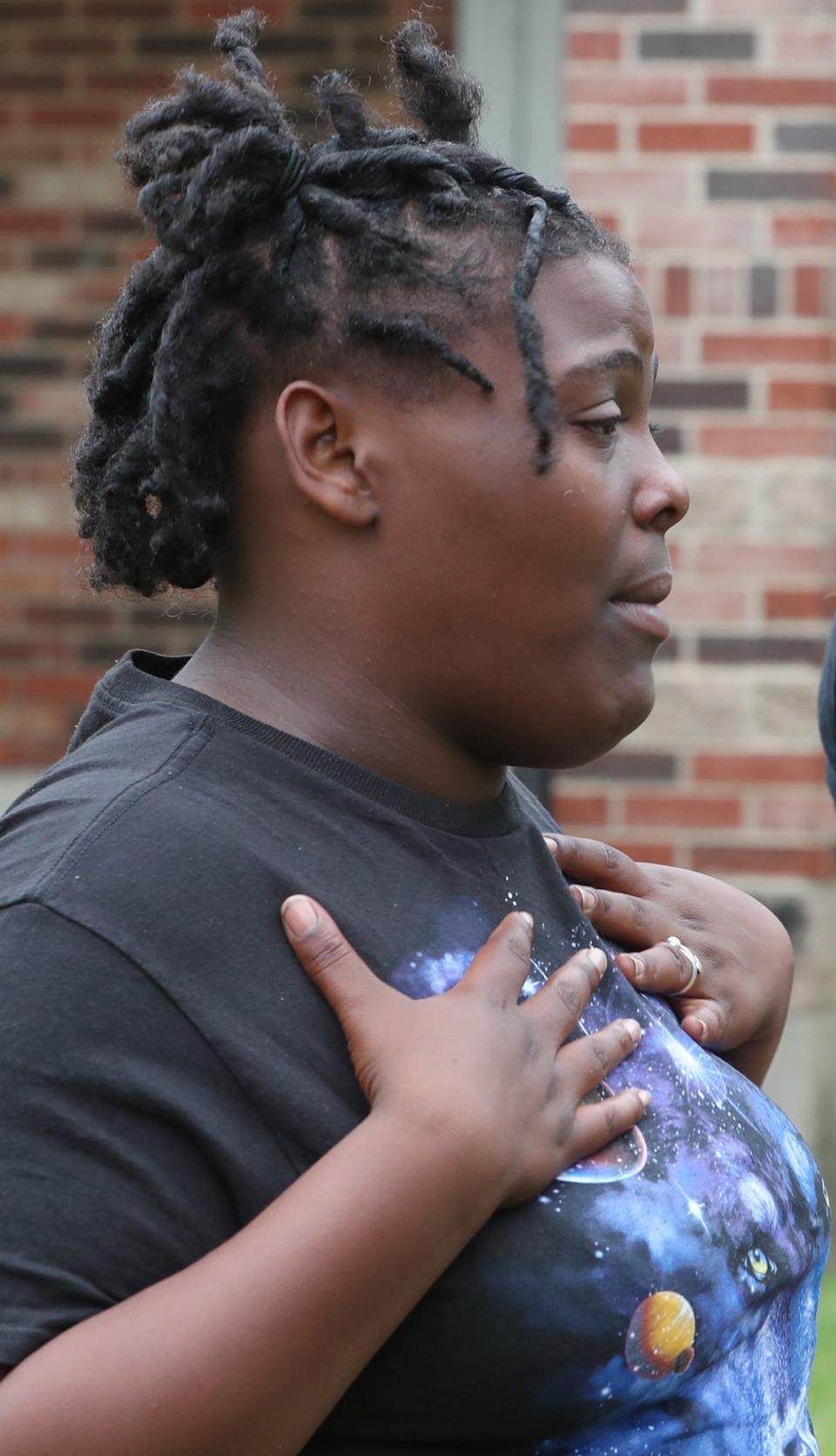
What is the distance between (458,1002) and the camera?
148cm

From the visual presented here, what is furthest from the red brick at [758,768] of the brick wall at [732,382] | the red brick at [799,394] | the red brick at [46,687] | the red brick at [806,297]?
the red brick at [46,687]

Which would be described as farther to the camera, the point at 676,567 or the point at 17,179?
the point at 17,179

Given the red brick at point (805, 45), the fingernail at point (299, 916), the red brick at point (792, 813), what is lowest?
the red brick at point (792, 813)

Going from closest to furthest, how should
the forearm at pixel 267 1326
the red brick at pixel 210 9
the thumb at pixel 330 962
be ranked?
the forearm at pixel 267 1326 → the thumb at pixel 330 962 → the red brick at pixel 210 9

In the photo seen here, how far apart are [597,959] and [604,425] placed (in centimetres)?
46

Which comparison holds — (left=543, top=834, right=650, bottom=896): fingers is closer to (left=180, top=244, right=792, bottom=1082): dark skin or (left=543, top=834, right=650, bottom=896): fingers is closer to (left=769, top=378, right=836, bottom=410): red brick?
(left=180, top=244, right=792, bottom=1082): dark skin

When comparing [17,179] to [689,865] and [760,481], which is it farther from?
[689,865]

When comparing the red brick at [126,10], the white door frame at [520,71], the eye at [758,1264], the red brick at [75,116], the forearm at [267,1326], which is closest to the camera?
the forearm at [267,1326]

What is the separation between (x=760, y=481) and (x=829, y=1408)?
6.55ft

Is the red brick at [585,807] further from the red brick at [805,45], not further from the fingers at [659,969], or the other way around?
the fingers at [659,969]

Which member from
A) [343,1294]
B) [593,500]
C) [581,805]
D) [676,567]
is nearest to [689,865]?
[581,805]

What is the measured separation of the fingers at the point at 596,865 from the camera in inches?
75.1

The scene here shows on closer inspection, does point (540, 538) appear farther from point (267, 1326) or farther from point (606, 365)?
point (267, 1326)

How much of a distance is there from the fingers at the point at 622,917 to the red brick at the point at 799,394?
2509 millimetres
